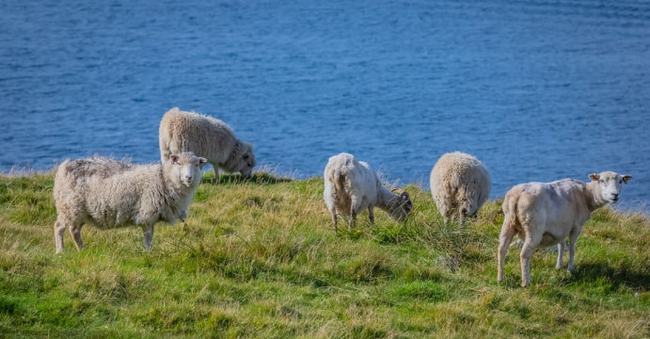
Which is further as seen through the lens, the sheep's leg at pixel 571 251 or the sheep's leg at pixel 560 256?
the sheep's leg at pixel 560 256

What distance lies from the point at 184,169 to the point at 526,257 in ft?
16.2

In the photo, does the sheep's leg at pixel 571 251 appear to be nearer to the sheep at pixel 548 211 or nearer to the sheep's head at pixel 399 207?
the sheep at pixel 548 211

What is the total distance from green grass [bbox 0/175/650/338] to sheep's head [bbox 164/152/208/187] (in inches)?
34.8

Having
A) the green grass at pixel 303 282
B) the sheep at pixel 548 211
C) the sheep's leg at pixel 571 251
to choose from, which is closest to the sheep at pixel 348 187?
the green grass at pixel 303 282

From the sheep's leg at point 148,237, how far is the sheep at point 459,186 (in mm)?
4799

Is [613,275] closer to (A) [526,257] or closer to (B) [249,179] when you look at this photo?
(A) [526,257]

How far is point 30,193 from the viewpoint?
16.9 meters

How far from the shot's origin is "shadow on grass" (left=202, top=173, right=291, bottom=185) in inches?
811

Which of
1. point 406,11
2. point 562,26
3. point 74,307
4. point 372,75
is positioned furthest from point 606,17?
point 74,307

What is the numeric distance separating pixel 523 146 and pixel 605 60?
17043 mm

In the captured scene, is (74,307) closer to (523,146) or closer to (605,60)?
(523,146)

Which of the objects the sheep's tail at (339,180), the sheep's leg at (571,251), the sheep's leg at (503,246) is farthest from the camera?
the sheep's tail at (339,180)

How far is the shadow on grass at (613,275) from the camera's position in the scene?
529 inches

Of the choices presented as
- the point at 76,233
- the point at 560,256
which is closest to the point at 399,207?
the point at 560,256
